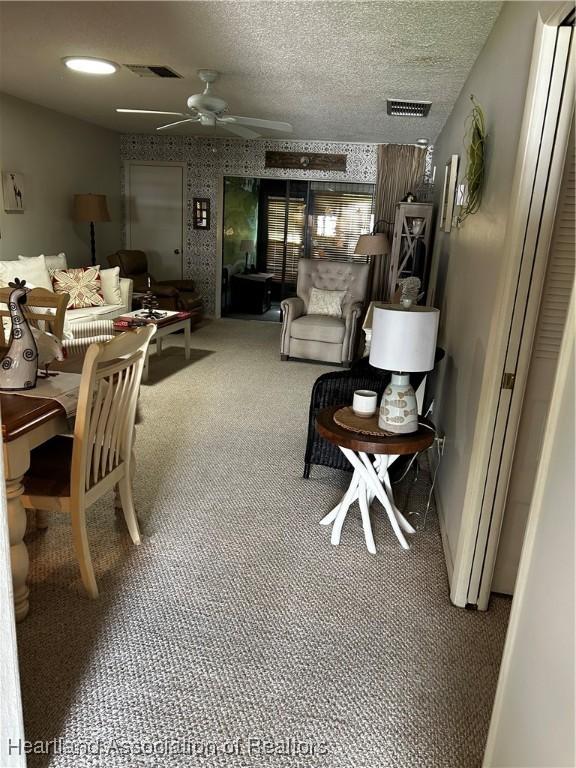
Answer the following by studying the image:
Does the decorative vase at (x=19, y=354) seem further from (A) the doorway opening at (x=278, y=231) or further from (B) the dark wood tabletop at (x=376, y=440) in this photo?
(A) the doorway opening at (x=278, y=231)

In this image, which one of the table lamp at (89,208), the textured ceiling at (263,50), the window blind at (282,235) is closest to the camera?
the textured ceiling at (263,50)

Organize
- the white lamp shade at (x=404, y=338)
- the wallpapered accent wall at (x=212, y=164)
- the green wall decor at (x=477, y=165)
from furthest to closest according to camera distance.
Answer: the wallpapered accent wall at (x=212, y=164) < the green wall decor at (x=477, y=165) < the white lamp shade at (x=404, y=338)

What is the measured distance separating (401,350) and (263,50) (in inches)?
96.1

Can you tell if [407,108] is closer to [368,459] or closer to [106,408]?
[368,459]

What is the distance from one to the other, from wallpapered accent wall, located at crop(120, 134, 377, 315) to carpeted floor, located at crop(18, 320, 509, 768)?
5.56m

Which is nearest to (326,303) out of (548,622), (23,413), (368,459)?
(368,459)

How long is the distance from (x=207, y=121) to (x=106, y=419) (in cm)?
310

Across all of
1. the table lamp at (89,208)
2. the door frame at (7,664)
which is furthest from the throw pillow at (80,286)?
the door frame at (7,664)

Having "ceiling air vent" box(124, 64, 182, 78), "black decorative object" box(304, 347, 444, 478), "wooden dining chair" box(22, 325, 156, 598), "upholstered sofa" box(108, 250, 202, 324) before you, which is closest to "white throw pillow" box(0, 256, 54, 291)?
"upholstered sofa" box(108, 250, 202, 324)

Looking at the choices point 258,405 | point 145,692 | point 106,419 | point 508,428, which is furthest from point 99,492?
point 258,405

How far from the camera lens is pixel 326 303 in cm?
633

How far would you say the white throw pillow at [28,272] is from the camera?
5176 millimetres

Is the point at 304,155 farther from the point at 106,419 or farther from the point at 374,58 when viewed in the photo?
the point at 106,419

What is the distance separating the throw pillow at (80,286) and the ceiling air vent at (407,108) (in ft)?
11.1
